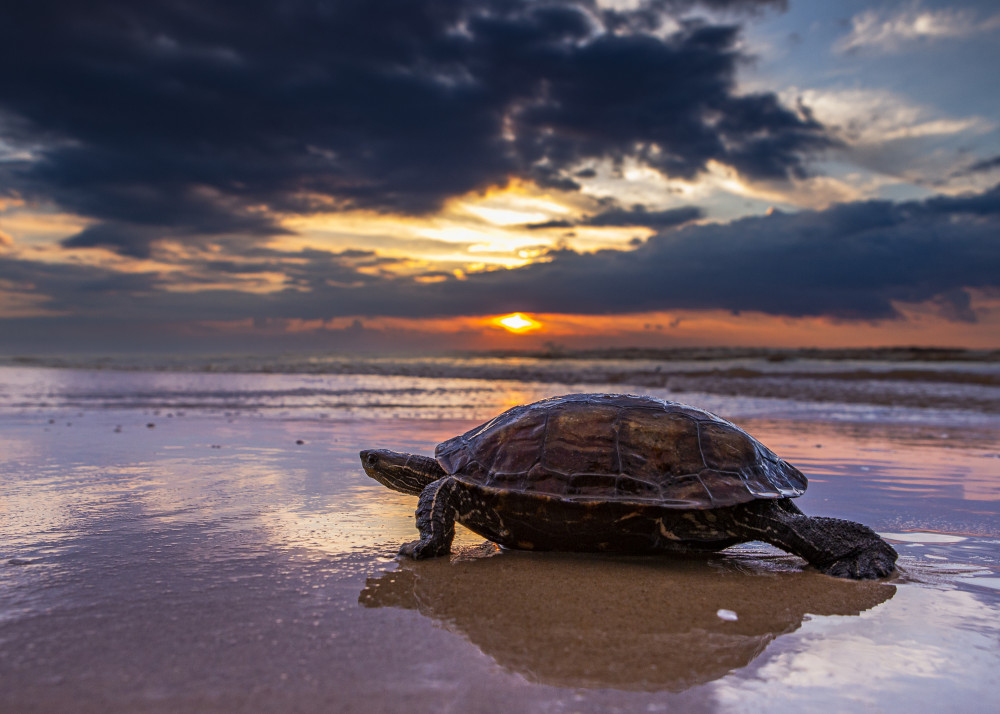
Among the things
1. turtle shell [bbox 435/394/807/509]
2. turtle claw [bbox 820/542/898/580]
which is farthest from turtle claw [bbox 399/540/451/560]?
turtle claw [bbox 820/542/898/580]

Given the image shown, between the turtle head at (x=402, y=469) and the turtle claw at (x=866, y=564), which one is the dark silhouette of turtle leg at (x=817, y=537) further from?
the turtle head at (x=402, y=469)

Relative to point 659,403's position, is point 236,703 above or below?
below

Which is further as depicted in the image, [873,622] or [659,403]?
[659,403]

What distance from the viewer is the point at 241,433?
8555 mm

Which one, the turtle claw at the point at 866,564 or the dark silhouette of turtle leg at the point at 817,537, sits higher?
the dark silhouette of turtle leg at the point at 817,537

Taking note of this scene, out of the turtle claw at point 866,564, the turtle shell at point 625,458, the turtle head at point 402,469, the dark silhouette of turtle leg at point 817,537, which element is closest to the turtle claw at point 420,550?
the turtle shell at point 625,458

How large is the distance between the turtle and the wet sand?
15cm

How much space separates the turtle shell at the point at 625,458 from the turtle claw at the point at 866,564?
0.43 metres

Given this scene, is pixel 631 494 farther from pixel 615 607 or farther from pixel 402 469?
pixel 402 469

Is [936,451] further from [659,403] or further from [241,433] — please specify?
[241,433]

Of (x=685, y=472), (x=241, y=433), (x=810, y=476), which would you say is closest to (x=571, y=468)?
(x=685, y=472)

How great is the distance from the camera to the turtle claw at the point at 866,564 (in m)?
3.37

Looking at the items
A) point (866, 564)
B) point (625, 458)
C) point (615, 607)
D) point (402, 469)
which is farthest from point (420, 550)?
point (866, 564)

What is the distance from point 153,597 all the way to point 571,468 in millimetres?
2168
